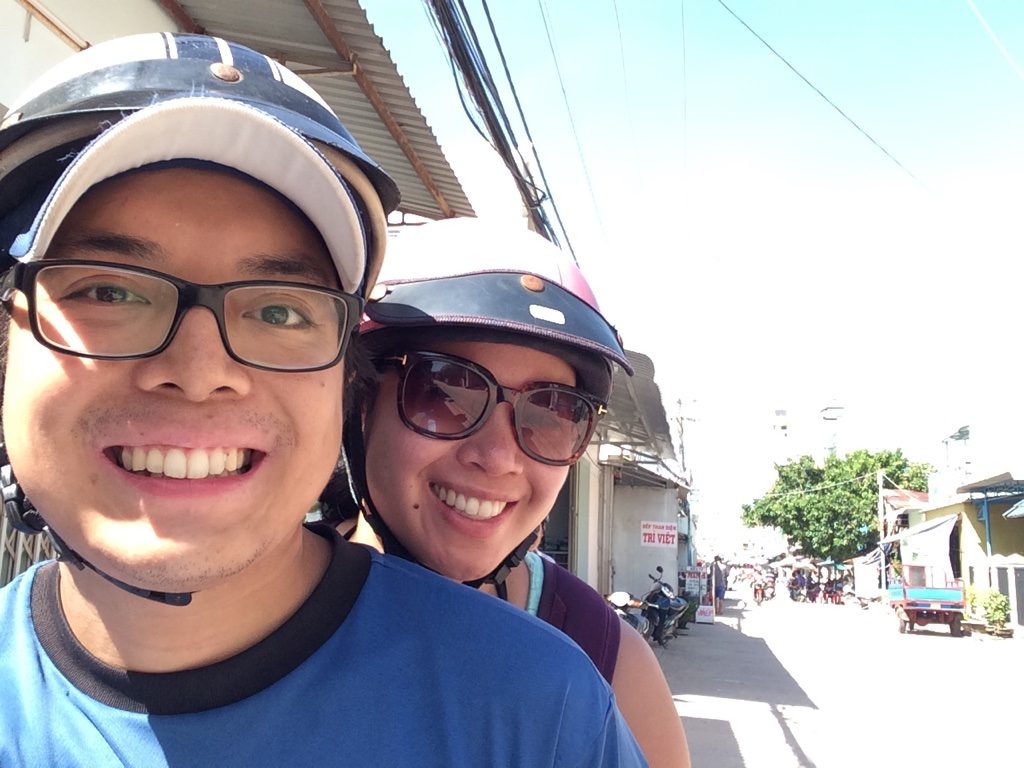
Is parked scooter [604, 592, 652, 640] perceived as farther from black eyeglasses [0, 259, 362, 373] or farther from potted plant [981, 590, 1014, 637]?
potted plant [981, 590, 1014, 637]

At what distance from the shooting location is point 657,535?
1620 centimetres

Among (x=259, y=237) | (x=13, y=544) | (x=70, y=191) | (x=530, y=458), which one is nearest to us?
(x=70, y=191)

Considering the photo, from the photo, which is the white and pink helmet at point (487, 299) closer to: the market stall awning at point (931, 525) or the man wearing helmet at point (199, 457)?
the man wearing helmet at point (199, 457)

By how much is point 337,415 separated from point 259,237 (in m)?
0.26

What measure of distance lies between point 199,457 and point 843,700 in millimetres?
10436

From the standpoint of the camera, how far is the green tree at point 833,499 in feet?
136

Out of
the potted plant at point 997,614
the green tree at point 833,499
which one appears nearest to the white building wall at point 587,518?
the potted plant at point 997,614

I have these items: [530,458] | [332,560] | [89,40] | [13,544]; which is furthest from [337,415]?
[89,40]

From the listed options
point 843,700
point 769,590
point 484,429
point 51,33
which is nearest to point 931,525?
point 769,590

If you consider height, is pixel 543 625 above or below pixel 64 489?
below

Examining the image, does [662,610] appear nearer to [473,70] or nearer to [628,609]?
[628,609]

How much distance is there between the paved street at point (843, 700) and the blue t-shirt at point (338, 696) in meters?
6.06

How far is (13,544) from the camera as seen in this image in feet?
11.2

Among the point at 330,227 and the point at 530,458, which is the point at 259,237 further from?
the point at 530,458
